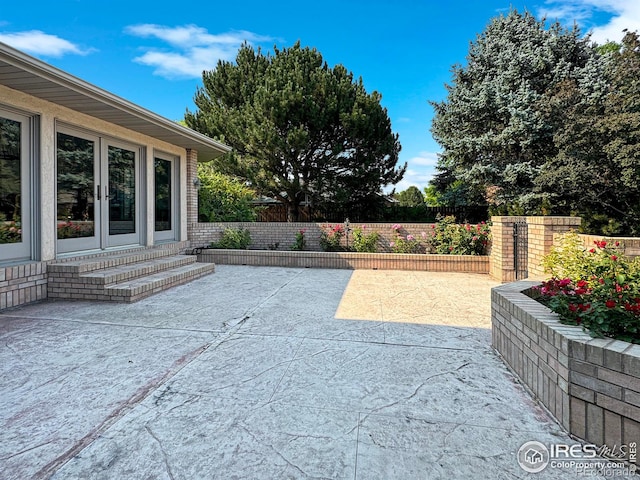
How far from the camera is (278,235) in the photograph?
9.43 metres

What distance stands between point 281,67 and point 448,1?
20.5ft

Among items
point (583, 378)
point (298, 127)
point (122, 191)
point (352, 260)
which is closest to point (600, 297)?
point (583, 378)

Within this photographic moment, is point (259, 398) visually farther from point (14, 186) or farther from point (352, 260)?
point (352, 260)

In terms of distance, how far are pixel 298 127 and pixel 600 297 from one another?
12.3 m

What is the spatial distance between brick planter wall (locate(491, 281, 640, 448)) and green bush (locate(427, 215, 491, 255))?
18.5 ft

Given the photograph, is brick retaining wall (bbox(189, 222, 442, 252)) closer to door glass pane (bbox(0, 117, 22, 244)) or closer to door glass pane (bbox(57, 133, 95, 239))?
door glass pane (bbox(57, 133, 95, 239))

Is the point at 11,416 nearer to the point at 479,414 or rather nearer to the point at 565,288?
the point at 479,414

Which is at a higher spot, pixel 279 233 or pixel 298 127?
pixel 298 127

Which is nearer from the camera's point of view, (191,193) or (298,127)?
(191,193)

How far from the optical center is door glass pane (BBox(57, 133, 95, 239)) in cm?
557

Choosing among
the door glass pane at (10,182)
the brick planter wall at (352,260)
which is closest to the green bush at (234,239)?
the brick planter wall at (352,260)

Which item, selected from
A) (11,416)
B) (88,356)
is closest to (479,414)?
(11,416)

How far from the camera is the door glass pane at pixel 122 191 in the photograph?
662cm

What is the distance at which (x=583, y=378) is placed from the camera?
6.08ft
